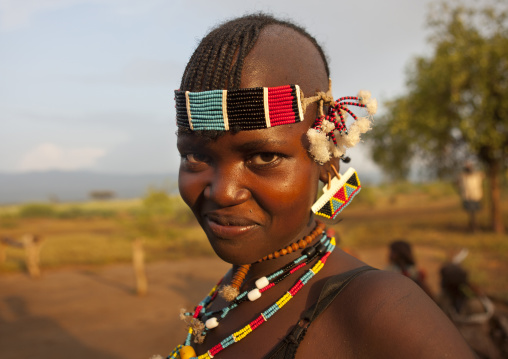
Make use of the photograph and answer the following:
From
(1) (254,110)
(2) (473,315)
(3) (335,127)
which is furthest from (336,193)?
(2) (473,315)

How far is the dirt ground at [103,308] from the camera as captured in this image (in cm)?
735

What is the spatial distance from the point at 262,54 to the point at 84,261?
560 inches

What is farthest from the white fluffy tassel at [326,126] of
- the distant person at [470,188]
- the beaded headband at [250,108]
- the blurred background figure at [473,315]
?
the distant person at [470,188]

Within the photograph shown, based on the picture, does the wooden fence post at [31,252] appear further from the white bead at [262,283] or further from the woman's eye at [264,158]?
the woman's eye at [264,158]

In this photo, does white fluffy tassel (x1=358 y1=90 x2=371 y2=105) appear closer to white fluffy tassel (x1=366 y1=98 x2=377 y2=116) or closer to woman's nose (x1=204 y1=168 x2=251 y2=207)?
white fluffy tassel (x1=366 y1=98 x2=377 y2=116)

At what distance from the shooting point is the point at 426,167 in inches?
640

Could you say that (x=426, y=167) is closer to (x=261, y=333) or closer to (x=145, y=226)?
(x=145, y=226)

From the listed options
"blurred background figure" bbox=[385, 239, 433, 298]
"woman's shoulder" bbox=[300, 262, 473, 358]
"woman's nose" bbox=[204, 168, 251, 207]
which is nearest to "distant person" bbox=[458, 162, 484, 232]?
"blurred background figure" bbox=[385, 239, 433, 298]

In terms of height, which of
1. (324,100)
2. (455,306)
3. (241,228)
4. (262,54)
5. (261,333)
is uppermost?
(262,54)

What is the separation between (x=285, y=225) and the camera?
154cm

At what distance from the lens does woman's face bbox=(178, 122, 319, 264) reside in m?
1.46

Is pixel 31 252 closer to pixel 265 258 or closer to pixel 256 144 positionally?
pixel 265 258

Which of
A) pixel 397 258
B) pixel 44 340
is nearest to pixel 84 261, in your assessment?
pixel 44 340

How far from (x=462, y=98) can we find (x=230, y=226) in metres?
13.9
